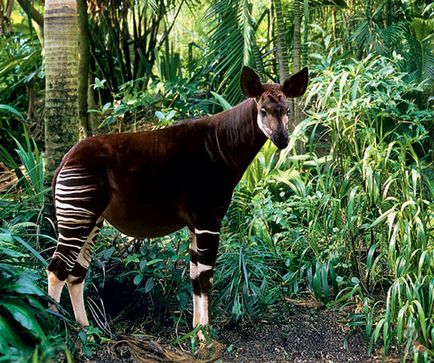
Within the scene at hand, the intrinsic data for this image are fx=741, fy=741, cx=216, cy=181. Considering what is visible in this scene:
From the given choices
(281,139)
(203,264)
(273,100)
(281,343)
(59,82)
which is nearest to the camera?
(281,139)

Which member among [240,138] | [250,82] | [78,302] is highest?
[250,82]

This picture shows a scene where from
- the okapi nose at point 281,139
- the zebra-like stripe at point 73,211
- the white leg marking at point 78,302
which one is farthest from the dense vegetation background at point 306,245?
the okapi nose at point 281,139

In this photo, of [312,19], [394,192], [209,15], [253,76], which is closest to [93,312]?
[253,76]

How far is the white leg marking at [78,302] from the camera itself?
15.7 ft

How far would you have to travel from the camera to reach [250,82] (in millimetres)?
4625

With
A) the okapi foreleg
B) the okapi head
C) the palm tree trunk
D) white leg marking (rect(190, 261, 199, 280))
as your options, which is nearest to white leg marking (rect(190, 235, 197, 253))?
the okapi foreleg

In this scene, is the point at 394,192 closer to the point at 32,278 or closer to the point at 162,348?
the point at 162,348

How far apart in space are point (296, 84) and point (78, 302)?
1994 millimetres

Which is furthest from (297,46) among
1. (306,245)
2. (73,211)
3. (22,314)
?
(22,314)

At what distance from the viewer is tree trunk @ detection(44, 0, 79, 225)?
5.42 metres

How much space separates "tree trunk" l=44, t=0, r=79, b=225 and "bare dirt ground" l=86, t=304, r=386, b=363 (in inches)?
55.9

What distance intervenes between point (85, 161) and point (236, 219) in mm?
1694

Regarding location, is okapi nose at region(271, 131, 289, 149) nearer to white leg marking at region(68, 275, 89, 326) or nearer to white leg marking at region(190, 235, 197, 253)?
white leg marking at region(190, 235, 197, 253)

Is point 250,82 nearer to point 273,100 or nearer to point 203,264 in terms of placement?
point 273,100
